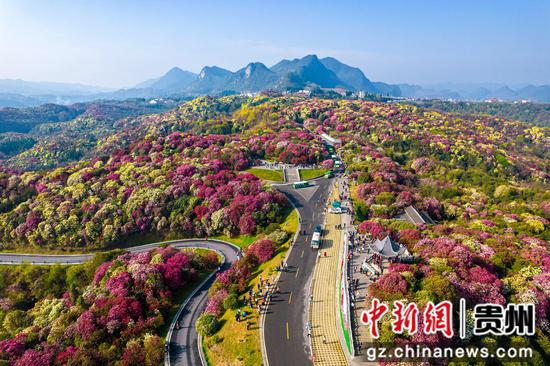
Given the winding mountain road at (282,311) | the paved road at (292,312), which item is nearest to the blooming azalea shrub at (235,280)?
the winding mountain road at (282,311)

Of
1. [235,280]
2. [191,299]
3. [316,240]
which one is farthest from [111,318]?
[316,240]

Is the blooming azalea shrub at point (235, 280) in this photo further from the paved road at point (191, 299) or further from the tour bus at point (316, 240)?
the tour bus at point (316, 240)

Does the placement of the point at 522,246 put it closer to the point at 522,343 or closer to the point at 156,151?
the point at 522,343

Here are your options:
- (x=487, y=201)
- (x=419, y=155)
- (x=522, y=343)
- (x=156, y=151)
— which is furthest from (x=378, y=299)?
(x=419, y=155)

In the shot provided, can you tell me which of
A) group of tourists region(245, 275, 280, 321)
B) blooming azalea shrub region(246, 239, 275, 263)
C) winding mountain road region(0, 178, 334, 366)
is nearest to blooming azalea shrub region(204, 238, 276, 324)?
blooming azalea shrub region(246, 239, 275, 263)

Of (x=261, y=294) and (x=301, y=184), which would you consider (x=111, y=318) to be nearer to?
(x=261, y=294)

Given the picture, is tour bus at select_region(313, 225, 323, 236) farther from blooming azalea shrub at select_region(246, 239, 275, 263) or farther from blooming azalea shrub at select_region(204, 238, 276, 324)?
blooming azalea shrub at select_region(246, 239, 275, 263)
